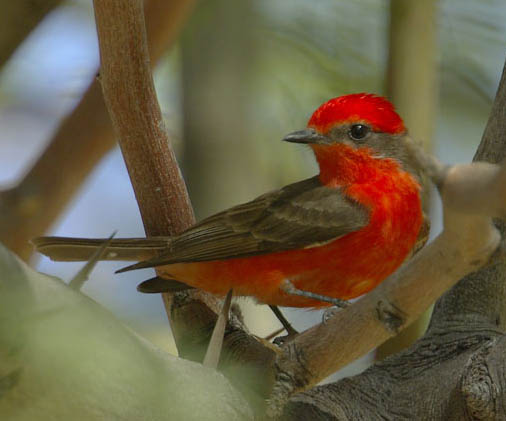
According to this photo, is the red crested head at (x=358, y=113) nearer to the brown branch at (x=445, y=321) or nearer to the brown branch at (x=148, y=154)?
the brown branch at (x=445, y=321)

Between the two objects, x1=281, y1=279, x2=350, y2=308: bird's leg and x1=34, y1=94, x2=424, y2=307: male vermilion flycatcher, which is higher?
x1=34, y1=94, x2=424, y2=307: male vermilion flycatcher

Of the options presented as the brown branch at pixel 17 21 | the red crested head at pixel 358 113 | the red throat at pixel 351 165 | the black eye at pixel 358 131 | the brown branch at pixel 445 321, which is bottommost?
the brown branch at pixel 445 321

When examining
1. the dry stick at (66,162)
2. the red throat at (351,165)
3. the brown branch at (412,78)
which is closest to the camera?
the red throat at (351,165)

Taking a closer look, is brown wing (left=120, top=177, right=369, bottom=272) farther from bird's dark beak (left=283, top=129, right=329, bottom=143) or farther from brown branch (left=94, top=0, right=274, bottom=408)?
bird's dark beak (left=283, top=129, right=329, bottom=143)

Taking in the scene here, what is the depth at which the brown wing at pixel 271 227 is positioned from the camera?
3.94 m

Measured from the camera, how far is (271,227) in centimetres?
415

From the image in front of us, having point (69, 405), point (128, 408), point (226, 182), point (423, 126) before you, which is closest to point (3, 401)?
point (69, 405)

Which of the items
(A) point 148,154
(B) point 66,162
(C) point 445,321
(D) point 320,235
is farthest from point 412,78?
(B) point 66,162

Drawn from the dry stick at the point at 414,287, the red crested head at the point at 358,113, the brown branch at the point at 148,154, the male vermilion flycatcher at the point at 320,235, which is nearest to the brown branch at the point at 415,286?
the dry stick at the point at 414,287

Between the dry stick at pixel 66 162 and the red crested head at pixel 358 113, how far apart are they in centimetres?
95

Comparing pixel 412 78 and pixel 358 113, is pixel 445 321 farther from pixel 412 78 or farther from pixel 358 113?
pixel 412 78

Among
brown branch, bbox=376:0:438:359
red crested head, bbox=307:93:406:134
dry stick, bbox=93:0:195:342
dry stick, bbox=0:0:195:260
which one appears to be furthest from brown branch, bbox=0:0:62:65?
brown branch, bbox=376:0:438:359

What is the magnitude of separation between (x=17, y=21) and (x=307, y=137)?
1527 millimetres

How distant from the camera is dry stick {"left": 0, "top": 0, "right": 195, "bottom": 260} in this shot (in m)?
4.48
